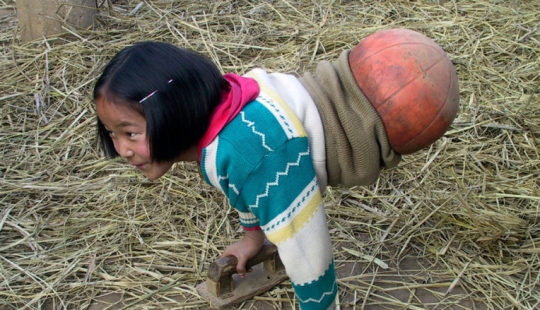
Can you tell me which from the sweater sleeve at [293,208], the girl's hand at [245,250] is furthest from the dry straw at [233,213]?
the sweater sleeve at [293,208]

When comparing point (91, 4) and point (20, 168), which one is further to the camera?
point (91, 4)

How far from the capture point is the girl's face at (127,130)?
7.53 ft

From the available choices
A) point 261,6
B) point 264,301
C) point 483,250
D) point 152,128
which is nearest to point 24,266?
point 264,301

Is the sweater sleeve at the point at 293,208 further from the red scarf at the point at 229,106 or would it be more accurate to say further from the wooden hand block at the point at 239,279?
the wooden hand block at the point at 239,279

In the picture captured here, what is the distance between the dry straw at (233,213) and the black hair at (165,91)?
101 cm

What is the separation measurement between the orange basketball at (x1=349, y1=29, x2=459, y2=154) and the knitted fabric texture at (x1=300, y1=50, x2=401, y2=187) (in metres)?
0.04

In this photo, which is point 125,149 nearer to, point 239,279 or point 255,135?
point 255,135

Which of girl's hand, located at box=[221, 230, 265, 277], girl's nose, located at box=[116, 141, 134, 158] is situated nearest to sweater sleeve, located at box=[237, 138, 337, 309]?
girl's nose, located at box=[116, 141, 134, 158]

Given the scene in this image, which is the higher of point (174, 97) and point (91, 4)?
point (174, 97)

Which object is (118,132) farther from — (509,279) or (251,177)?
(509,279)

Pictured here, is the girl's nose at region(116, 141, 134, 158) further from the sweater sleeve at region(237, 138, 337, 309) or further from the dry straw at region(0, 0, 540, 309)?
the dry straw at region(0, 0, 540, 309)

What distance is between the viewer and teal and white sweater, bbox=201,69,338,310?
2.27 m

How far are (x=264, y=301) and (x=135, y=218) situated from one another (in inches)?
35.2

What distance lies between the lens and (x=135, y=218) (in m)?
3.52
